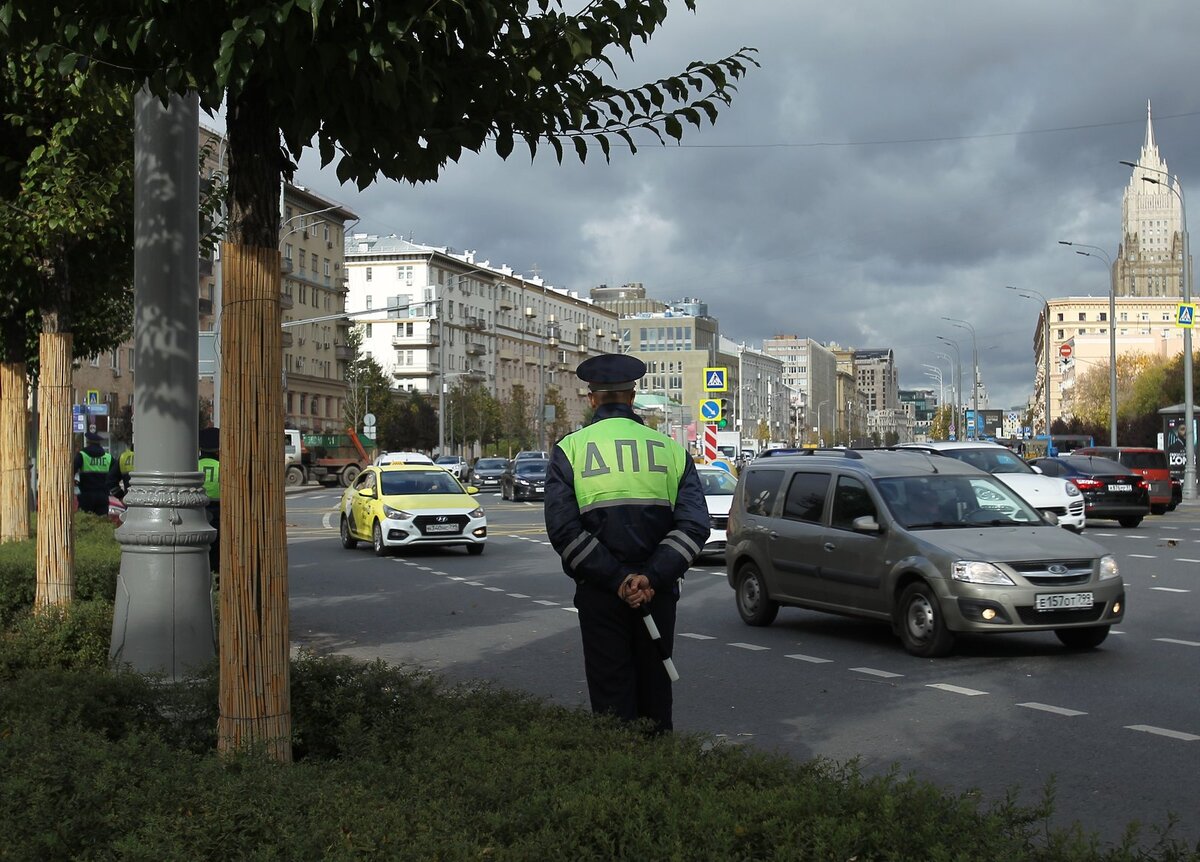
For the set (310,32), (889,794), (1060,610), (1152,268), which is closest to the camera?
(889,794)

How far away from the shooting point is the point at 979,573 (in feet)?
39.1

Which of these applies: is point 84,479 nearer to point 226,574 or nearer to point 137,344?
point 137,344

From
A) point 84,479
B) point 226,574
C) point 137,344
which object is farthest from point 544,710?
point 84,479

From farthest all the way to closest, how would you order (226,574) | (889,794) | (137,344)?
(137,344)
(226,574)
(889,794)

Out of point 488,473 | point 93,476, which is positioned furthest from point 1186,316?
point 93,476

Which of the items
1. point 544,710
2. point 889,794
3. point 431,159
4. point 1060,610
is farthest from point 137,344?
point 1060,610

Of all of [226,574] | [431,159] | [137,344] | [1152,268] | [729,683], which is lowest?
[729,683]

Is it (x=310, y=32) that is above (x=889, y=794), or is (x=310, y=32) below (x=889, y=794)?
above

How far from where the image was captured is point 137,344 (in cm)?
876

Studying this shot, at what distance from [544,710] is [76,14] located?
3048 mm

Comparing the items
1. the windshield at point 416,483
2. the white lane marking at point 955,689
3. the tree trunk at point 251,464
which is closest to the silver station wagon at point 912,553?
the white lane marking at point 955,689

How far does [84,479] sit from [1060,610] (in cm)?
1790

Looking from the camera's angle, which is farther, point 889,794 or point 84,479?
point 84,479

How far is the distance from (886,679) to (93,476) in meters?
17.4
